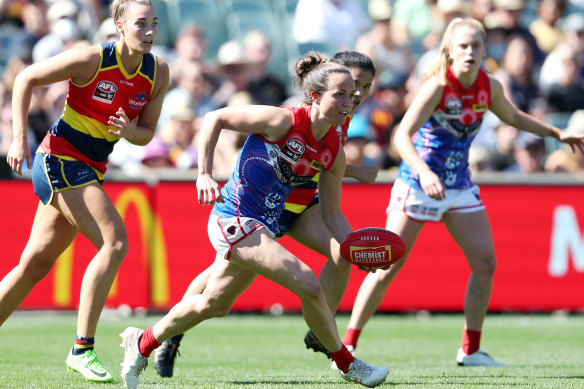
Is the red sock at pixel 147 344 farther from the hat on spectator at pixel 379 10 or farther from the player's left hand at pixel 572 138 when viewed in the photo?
the hat on spectator at pixel 379 10

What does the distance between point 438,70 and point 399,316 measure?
498cm

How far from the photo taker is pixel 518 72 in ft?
44.6

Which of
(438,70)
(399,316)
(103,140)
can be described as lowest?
(399,316)

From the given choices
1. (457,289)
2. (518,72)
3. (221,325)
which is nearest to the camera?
(221,325)

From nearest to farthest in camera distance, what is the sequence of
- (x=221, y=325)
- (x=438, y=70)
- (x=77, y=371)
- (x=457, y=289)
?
(x=77, y=371) < (x=438, y=70) < (x=221, y=325) < (x=457, y=289)

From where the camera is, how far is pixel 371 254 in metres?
5.39

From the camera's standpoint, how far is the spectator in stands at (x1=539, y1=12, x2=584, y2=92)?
14008 millimetres

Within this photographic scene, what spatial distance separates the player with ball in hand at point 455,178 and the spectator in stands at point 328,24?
305 inches

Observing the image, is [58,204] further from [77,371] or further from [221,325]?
[221,325]

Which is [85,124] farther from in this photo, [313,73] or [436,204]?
[436,204]

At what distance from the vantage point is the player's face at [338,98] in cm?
531

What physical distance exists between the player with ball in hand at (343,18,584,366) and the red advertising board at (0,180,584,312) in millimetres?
3772

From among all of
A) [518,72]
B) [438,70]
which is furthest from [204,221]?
[518,72]

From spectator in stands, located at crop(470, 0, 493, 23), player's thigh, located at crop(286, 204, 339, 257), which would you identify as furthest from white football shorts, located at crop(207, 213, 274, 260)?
spectator in stands, located at crop(470, 0, 493, 23)
